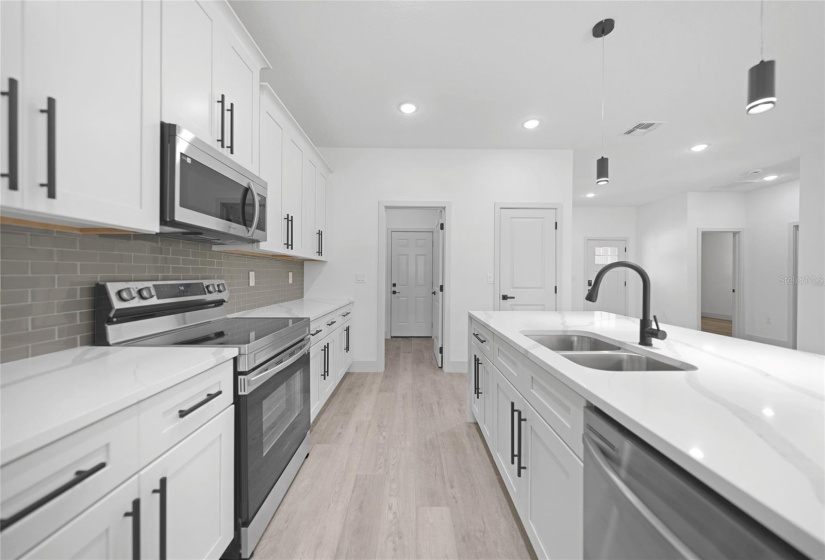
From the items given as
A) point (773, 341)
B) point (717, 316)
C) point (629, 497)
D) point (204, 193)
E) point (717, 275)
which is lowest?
point (773, 341)

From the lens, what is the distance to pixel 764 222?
5922mm

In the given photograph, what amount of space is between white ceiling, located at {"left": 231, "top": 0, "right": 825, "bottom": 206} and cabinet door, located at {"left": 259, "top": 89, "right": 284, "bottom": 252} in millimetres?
478

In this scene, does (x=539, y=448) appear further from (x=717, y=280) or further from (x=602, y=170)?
(x=717, y=280)

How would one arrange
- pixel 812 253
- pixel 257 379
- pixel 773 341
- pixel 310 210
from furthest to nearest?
pixel 773 341 < pixel 812 253 < pixel 310 210 < pixel 257 379

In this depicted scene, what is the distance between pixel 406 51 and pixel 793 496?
2742 millimetres

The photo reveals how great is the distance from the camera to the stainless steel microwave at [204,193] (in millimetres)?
1287

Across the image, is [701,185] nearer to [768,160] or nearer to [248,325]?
[768,160]

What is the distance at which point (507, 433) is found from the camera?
1667mm

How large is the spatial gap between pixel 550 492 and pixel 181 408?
1226 mm

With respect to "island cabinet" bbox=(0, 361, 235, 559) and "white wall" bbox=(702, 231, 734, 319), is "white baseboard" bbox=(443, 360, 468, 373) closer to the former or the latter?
"island cabinet" bbox=(0, 361, 235, 559)

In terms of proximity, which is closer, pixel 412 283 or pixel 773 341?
pixel 773 341

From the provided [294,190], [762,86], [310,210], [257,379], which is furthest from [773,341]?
[257,379]

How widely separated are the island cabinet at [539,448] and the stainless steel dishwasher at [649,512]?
0.26 feet

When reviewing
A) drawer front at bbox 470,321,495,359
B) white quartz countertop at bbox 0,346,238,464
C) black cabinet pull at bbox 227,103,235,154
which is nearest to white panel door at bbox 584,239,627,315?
drawer front at bbox 470,321,495,359
